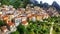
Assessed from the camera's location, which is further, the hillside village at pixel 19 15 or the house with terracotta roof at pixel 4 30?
the hillside village at pixel 19 15

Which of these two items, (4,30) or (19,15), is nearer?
(4,30)

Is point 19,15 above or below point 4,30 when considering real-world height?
above

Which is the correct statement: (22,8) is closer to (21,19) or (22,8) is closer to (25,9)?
(25,9)

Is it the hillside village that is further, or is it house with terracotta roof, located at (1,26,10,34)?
the hillside village

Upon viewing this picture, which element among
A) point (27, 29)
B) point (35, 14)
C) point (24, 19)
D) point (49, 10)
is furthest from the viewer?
point (49, 10)

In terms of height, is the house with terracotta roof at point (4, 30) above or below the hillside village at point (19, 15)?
below

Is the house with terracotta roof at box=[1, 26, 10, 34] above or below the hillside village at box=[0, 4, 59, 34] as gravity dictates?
below

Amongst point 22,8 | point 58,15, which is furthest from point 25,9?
point 58,15

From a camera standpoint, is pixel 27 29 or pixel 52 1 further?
pixel 52 1
